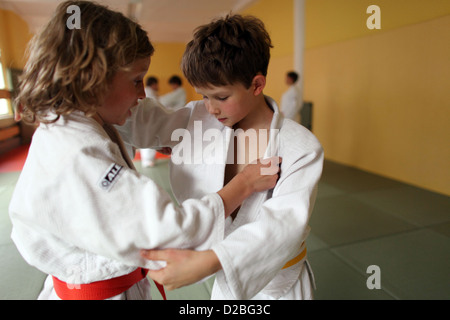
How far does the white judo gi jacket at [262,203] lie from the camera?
2.82 ft

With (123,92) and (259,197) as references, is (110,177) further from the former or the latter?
(259,197)

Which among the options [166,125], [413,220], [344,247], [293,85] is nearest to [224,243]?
[166,125]

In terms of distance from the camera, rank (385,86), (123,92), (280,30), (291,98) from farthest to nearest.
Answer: (280,30) → (291,98) → (385,86) → (123,92)

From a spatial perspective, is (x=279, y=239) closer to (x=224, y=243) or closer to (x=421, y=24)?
(x=224, y=243)

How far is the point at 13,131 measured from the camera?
718 cm

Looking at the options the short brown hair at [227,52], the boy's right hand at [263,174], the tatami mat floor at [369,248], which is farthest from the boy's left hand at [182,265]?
the tatami mat floor at [369,248]

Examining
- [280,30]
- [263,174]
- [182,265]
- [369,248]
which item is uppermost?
[280,30]

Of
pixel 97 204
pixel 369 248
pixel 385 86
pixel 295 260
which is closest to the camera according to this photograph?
A: pixel 97 204

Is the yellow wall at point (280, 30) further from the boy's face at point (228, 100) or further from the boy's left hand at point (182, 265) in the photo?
the boy's left hand at point (182, 265)

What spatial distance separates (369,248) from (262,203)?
2.11m

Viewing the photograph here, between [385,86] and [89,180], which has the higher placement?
[89,180]

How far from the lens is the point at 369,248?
274cm

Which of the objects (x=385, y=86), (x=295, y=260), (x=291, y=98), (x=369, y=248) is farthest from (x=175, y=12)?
(x=295, y=260)

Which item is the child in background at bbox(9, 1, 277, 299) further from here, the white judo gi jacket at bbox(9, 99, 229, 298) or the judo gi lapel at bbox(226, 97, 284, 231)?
the judo gi lapel at bbox(226, 97, 284, 231)
